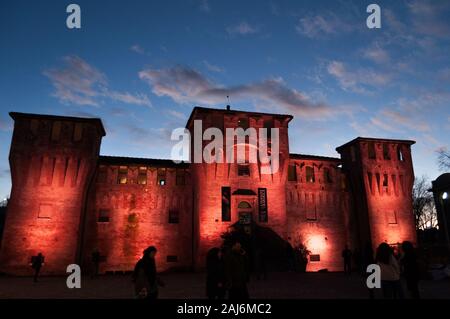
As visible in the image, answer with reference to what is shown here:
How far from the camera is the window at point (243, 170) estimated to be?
28528 mm

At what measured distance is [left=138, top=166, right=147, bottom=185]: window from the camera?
29.1 metres

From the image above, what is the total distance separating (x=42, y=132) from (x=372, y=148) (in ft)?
101

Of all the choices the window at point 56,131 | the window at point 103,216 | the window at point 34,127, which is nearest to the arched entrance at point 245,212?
the window at point 103,216

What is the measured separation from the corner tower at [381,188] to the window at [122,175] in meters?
22.1

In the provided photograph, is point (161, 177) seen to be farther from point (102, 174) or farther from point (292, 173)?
point (292, 173)

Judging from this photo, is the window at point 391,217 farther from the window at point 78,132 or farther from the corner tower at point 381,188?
the window at point 78,132

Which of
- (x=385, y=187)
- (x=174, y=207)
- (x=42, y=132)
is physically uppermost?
(x=42, y=132)

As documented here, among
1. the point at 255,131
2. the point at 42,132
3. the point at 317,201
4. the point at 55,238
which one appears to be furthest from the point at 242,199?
the point at 42,132

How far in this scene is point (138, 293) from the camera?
6695 mm

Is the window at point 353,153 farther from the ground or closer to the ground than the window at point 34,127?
closer to the ground

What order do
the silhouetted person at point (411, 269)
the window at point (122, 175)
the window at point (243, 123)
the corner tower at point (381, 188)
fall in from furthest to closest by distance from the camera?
the corner tower at point (381, 188) → the window at point (243, 123) → the window at point (122, 175) → the silhouetted person at point (411, 269)

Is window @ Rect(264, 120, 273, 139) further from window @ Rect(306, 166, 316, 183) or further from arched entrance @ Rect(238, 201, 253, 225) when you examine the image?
arched entrance @ Rect(238, 201, 253, 225)

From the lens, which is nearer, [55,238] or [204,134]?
[55,238]

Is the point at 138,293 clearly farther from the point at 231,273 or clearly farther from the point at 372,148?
the point at 372,148
